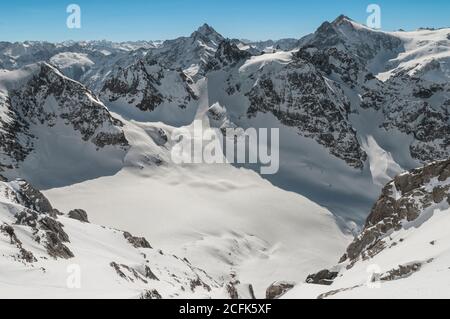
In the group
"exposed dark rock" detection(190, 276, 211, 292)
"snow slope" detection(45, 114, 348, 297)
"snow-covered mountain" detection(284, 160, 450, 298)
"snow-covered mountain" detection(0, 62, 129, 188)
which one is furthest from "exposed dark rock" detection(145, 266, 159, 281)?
"snow-covered mountain" detection(0, 62, 129, 188)

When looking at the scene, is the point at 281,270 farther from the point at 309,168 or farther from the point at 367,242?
the point at 309,168

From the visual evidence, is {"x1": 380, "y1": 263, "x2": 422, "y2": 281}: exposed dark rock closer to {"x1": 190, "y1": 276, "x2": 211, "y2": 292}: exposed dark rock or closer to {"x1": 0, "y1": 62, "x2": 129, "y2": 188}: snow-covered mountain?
{"x1": 190, "y1": 276, "x2": 211, "y2": 292}: exposed dark rock

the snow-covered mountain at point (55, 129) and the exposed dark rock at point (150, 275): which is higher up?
the snow-covered mountain at point (55, 129)

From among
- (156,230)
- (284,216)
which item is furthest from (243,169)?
(156,230)

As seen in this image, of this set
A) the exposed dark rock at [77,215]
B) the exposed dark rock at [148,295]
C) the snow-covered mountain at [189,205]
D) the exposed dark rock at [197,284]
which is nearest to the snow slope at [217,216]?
the snow-covered mountain at [189,205]

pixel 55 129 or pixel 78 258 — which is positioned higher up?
pixel 55 129

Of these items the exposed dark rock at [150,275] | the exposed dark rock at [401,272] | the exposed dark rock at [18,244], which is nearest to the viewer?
the exposed dark rock at [401,272]

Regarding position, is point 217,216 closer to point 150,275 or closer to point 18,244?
point 150,275

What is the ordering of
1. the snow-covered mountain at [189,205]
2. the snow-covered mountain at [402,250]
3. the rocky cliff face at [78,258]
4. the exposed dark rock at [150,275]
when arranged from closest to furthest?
the snow-covered mountain at [402,250], the rocky cliff face at [78,258], the snow-covered mountain at [189,205], the exposed dark rock at [150,275]

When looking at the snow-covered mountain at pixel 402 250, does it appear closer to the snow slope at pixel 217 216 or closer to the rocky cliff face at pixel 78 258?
the rocky cliff face at pixel 78 258

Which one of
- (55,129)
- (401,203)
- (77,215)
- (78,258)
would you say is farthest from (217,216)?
(78,258)
